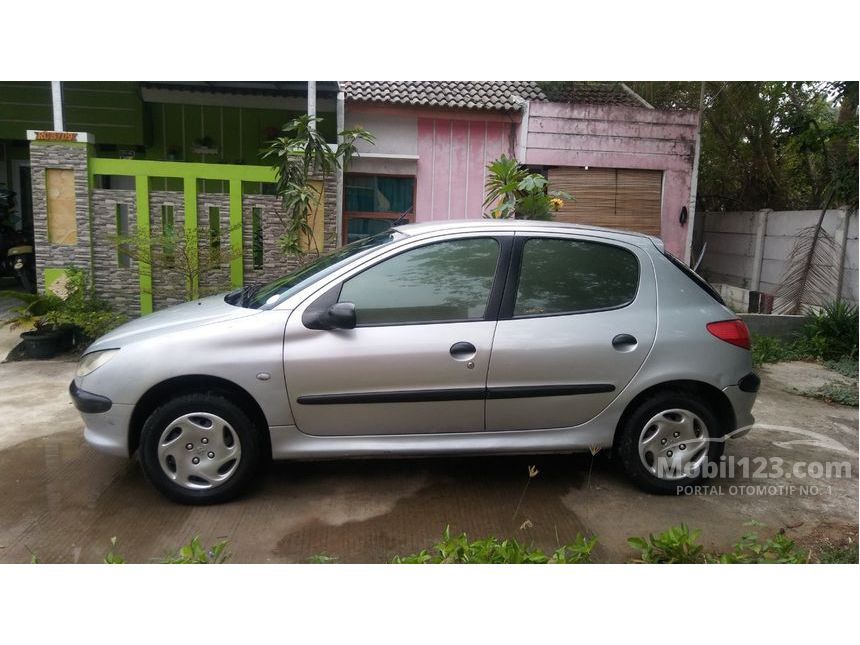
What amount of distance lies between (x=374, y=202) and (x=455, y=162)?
1.25 m

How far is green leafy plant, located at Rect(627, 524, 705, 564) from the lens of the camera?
3270 mm

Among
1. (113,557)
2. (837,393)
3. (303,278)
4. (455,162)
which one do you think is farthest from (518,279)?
(455,162)

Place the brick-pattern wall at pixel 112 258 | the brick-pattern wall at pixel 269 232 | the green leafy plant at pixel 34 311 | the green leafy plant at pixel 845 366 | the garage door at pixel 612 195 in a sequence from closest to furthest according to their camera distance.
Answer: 1. the green leafy plant at pixel 34 311
2. the green leafy plant at pixel 845 366
3. the brick-pattern wall at pixel 112 258
4. the brick-pattern wall at pixel 269 232
5. the garage door at pixel 612 195

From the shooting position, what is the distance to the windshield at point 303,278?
12.8ft

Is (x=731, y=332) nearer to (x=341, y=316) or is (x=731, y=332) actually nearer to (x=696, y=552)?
(x=696, y=552)

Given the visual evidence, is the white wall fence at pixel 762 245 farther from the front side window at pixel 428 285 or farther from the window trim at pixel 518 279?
the front side window at pixel 428 285

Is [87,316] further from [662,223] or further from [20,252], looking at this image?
[662,223]

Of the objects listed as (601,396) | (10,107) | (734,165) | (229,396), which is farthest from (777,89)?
(10,107)

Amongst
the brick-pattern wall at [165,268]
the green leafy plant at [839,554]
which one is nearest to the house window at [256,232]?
the brick-pattern wall at [165,268]

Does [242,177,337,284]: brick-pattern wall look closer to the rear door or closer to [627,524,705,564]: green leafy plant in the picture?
the rear door

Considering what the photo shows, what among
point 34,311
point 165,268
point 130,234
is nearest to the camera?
point 34,311

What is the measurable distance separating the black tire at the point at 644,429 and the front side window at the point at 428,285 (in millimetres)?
1117

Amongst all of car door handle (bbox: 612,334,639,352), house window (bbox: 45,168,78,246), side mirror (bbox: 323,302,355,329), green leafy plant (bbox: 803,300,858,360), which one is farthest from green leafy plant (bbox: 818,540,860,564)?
house window (bbox: 45,168,78,246)

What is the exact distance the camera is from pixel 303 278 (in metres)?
4.04
